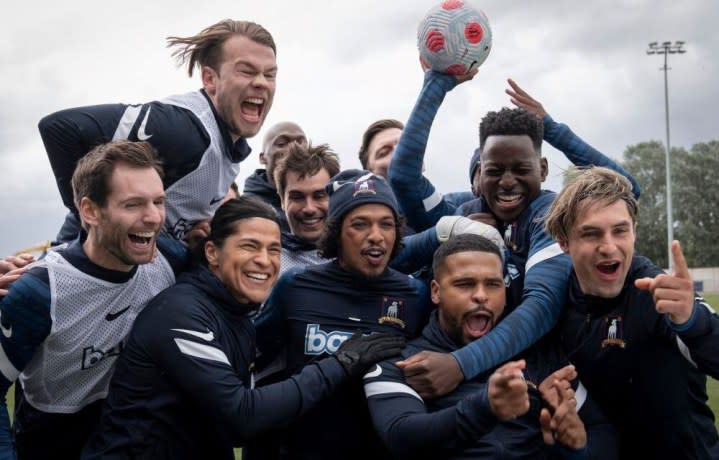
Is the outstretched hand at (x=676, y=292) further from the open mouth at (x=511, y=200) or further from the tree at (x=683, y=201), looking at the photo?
the tree at (x=683, y=201)

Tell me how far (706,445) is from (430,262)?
1746 millimetres

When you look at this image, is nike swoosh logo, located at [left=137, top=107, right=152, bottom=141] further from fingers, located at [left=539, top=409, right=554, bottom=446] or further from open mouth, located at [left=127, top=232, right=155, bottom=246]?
fingers, located at [left=539, top=409, right=554, bottom=446]

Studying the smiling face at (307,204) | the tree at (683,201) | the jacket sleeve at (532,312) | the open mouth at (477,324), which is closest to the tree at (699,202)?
the tree at (683,201)

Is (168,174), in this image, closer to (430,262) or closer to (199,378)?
(199,378)

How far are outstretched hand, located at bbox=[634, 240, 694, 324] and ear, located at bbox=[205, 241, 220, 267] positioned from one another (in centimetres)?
202

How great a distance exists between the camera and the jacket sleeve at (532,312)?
328 centimetres

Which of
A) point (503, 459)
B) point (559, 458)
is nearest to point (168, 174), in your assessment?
point (503, 459)

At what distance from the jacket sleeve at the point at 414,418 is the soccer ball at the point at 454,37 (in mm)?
1940

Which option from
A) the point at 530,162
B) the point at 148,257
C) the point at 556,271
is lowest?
the point at 556,271

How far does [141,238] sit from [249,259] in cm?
53

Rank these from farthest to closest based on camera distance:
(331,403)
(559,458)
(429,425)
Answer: (331,403)
(559,458)
(429,425)

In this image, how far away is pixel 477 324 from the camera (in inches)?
138

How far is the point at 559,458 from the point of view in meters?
3.34

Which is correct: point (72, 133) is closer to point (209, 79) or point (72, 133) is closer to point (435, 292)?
point (209, 79)
